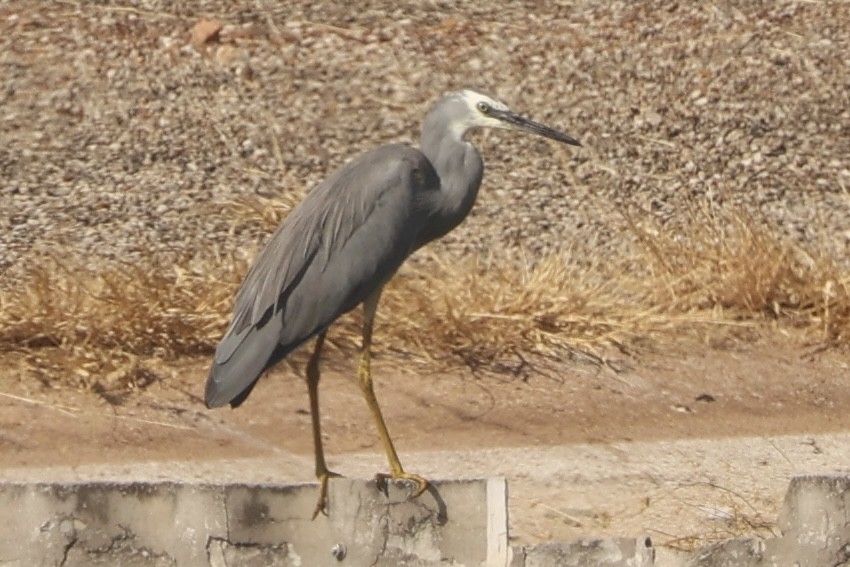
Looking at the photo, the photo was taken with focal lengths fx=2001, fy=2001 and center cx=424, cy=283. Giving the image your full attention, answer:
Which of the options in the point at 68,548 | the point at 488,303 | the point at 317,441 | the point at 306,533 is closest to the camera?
the point at 68,548

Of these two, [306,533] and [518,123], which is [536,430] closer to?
[518,123]

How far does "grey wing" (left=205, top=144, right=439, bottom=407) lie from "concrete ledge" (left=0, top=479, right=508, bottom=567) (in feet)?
1.65

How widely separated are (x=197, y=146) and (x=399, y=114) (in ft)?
3.58

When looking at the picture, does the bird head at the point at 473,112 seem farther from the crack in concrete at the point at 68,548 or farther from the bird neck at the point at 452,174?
the crack in concrete at the point at 68,548

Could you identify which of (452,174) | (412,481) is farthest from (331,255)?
(412,481)

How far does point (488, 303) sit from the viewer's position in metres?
8.59

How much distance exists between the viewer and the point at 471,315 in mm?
8508

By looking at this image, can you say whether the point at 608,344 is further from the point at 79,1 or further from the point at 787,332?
the point at 79,1

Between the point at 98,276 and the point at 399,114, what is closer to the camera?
the point at 98,276

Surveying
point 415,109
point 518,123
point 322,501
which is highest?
point 415,109

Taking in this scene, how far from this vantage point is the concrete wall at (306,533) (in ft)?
20.2

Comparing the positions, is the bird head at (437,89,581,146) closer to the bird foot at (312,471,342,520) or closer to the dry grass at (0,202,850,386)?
the bird foot at (312,471,342,520)

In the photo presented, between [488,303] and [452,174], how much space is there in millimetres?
1707

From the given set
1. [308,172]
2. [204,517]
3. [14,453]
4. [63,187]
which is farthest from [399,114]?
[204,517]
